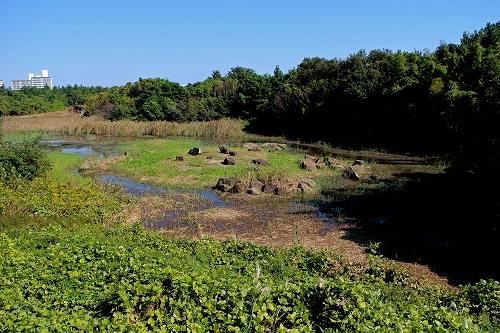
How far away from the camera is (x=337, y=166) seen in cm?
2205

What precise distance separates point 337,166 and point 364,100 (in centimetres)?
1162

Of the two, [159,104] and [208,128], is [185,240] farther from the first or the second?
[159,104]

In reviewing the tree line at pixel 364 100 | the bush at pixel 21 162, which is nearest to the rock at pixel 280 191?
the tree line at pixel 364 100

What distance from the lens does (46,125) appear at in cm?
4219

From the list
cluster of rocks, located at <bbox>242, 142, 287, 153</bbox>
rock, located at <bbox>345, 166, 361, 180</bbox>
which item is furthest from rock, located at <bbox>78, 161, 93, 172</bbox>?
rock, located at <bbox>345, 166, 361, 180</bbox>

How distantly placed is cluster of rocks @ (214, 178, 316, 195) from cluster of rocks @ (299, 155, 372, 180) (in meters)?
3.30

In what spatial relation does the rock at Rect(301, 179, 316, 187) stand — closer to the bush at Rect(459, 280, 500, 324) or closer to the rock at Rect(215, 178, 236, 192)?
the rock at Rect(215, 178, 236, 192)

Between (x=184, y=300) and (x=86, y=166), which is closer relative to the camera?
(x=184, y=300)

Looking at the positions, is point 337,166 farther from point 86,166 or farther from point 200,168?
point 86,166

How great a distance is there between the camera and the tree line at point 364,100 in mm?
15570

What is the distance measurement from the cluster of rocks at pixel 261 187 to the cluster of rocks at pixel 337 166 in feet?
10.8

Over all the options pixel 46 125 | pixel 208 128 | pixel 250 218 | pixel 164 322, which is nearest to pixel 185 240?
pixel 250 218

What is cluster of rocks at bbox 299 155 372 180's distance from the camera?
67.5 ft

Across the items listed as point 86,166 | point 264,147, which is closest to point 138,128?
point 264,147
